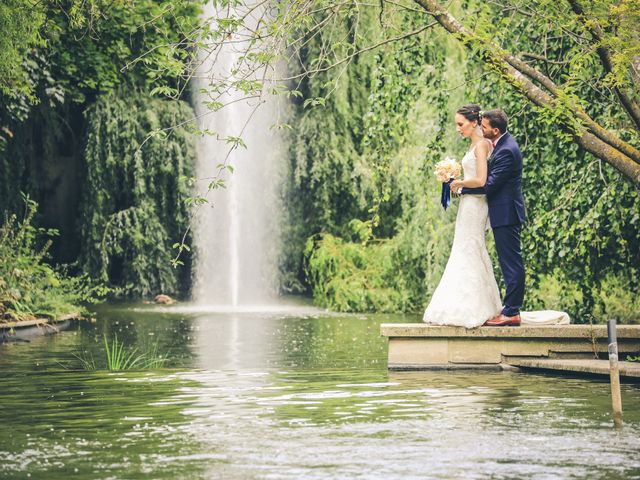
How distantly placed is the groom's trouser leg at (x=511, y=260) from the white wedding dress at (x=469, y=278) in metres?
0.17

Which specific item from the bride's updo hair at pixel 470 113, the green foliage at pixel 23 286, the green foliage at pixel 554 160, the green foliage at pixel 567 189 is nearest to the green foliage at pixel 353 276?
the green foliage at pixel 23 286

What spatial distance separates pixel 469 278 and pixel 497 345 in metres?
0.70

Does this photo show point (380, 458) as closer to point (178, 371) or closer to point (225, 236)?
point (178, 371)

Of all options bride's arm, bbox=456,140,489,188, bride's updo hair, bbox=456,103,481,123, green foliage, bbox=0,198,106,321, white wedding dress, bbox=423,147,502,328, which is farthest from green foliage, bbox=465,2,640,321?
green foliage, bbox=0,198,106,321

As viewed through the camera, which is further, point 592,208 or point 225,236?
point 225,236

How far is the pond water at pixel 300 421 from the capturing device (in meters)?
7.21

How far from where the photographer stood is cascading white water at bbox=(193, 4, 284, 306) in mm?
28375

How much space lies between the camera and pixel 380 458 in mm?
7410

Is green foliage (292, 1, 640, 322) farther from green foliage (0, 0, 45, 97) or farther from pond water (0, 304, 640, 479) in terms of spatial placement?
green foliage (0, 0, 45, 97)

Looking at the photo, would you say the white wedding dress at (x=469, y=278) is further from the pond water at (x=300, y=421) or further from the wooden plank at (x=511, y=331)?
the pond water at (x=300, y=421)

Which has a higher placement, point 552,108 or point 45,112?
point 45,112

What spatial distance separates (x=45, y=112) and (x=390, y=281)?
7.33 metres

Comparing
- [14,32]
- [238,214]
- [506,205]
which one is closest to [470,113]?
[506,205]

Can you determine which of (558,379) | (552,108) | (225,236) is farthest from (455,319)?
(225,236)
